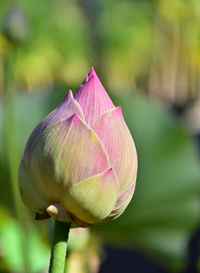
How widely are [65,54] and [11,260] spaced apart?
355 inches

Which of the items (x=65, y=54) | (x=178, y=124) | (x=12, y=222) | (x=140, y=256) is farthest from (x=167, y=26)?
(x=12, y=222)

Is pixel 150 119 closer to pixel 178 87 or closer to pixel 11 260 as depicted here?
pixel 11 260

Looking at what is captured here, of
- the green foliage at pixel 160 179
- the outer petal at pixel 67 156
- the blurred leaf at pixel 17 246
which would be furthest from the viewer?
the green foliage at pixel 160 179

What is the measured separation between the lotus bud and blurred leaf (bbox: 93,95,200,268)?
1554 mm

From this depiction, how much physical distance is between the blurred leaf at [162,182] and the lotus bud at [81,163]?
1.55 m

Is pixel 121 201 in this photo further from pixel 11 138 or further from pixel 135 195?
pixel 135 195

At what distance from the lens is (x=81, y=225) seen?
43 centimetres

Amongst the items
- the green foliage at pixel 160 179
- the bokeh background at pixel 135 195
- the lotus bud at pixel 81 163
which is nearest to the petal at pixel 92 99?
the lotus bud at pixel 81 163

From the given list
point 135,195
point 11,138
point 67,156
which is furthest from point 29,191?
point 135,195

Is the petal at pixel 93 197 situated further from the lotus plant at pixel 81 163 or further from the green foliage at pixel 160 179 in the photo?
the green foliage at pixel 160 179

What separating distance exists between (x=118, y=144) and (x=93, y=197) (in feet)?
0.13

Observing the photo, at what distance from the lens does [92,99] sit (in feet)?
1.36

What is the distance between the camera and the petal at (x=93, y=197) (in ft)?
1.32

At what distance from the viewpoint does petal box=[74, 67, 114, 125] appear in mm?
408
